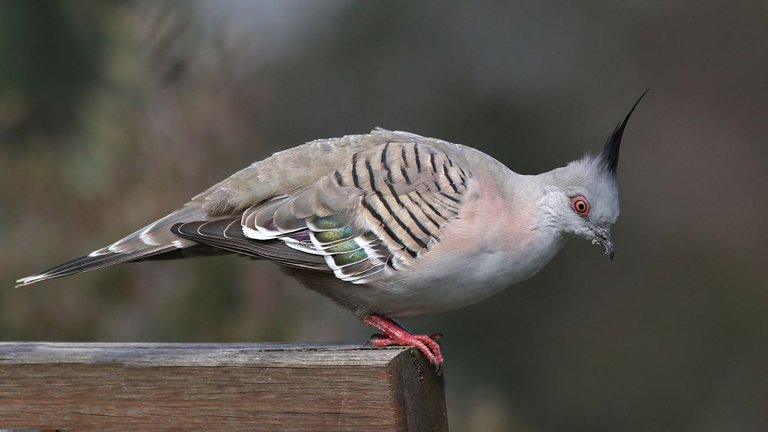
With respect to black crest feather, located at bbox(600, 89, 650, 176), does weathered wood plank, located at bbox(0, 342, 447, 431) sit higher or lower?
lower

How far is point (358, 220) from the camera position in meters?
3.29

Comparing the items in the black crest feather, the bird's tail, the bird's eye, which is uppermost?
the black crest feather

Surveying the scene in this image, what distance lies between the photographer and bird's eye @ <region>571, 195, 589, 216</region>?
3.61m

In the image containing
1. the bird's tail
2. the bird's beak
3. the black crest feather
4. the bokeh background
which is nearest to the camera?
the bird's tail

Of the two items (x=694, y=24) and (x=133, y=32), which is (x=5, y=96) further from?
(x=694, y=24)

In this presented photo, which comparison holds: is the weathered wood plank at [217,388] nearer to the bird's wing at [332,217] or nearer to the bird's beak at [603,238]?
the bird's wing at [332,217]

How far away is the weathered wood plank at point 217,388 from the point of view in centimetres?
228

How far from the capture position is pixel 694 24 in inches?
310

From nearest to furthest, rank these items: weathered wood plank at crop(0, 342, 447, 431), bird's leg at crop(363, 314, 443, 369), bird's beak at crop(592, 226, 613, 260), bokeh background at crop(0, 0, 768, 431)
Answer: weathered wood plank at crop(0, 342, 447, 431), bird's leg at crop(363, 314, 443, 369), bird's beak at crop(592, 226, 613, 260), bokeh background at crop(0, 0, 768, 431)

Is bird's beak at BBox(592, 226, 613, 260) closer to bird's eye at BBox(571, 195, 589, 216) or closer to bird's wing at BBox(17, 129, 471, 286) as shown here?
bird's eye at BBox(571, 195, 589, 216)

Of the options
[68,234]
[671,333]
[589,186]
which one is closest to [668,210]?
[671,333]

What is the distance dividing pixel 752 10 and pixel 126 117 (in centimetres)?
524

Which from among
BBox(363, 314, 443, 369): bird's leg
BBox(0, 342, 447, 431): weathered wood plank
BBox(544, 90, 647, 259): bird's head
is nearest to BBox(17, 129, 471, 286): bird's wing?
BBox(363, 314, 443, 369): bird's leg

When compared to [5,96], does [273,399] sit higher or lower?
lower
